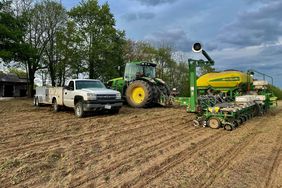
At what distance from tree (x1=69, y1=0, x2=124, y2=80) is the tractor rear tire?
15.9 m

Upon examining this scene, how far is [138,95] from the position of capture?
16719mm

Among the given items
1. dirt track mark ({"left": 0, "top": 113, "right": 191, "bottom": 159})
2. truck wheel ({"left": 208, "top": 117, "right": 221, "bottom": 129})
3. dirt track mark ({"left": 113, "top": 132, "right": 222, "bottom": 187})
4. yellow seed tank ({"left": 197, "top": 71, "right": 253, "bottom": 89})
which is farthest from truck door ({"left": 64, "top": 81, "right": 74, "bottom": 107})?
dirt track mark ({"left": 113, "top": 132, "right": 222, "bottom": 187})

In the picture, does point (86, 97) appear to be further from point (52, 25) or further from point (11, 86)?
point (11, 86)

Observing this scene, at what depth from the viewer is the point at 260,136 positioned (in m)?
8.65

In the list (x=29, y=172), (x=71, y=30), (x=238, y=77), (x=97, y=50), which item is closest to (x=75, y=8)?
(x=71, y=30)

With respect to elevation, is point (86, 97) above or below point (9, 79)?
below

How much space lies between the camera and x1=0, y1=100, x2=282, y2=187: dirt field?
4.85 m

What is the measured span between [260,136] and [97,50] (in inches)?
991

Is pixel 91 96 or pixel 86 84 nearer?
pixel 91 96

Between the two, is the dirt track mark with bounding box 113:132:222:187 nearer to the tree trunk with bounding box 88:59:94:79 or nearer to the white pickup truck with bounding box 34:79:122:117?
the white pickup truck with bounding box 34:79:122:117

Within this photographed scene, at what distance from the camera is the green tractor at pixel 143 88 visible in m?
16.1

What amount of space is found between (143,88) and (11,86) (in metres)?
32.4

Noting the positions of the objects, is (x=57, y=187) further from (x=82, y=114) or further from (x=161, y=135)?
(x=82, y=114)

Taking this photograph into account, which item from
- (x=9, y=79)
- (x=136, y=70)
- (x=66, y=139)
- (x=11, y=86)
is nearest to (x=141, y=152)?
(x=66, y=139)
